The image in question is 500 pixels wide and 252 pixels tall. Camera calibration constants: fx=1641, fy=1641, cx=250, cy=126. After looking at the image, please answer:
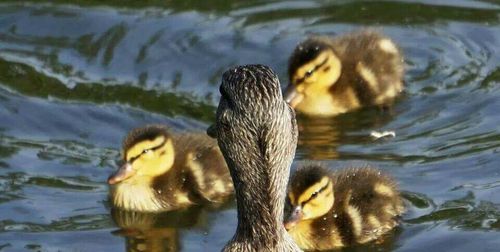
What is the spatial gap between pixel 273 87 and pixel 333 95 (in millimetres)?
3613

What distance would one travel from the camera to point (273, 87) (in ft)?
17.0

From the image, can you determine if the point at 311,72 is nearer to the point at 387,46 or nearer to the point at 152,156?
the point at 387,46

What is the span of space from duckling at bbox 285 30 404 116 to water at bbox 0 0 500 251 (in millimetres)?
100

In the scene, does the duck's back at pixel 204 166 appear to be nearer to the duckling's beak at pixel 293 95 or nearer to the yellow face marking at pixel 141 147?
the yellow face marking at pixel 141 147

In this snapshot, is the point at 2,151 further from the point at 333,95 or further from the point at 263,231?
the point at 263,231

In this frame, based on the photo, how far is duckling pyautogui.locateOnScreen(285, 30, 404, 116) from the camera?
8719 mm

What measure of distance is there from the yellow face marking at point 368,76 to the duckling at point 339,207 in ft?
5.06

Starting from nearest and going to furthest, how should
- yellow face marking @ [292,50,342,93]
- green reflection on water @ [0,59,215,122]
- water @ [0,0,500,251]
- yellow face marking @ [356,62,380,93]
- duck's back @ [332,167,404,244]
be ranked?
duck's back @ [332,167,404,244] → water @ [0,0,500,251] → green reflection on water @ [0,59,215,122] → yellow face marking @ [292,50,342,93] → yellow face marking @ [356,62,380,93]

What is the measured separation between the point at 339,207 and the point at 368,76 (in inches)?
69.8

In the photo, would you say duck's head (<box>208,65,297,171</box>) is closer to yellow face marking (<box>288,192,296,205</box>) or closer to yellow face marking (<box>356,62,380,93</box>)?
yellow face marking (<box>288,192,296,205</box>)

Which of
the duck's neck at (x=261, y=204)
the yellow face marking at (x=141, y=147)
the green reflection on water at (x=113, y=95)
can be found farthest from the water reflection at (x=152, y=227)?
the duck's neck at (x=261, y=204)

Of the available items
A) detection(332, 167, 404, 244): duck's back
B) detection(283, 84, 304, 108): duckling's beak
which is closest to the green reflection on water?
detection(283, 84, 304, 108): duckling's beak

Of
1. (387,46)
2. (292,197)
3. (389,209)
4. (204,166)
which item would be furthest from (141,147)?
(387,46)

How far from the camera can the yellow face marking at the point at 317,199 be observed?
7023mm
